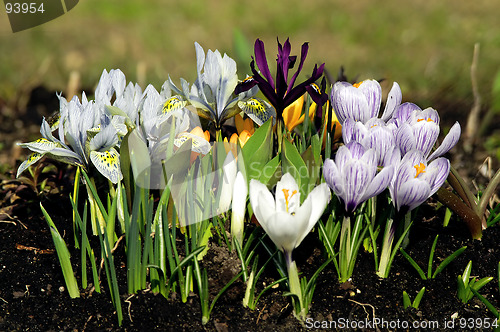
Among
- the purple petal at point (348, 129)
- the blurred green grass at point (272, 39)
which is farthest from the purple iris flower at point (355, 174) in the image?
the blurred green grass at point (272, 39)

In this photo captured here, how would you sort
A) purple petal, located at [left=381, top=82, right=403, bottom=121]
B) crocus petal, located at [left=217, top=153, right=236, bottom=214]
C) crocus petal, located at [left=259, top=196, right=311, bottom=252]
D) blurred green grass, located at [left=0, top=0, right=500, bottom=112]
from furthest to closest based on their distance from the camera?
blurred green grass, located at [left=0, top=0, right=500, bottom=112]
purple petal, located at [left=381, top=82, right=403, bottom=121]
crocus petal, located at [left=217, top=153, right=236, bottom=214]
crocus petal, located at [left=259, top=196, right=311, bottom=252]

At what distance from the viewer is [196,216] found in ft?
5.53

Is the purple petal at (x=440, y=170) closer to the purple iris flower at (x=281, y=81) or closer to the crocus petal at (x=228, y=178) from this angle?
the purple iris flower at (x=281, y=81)

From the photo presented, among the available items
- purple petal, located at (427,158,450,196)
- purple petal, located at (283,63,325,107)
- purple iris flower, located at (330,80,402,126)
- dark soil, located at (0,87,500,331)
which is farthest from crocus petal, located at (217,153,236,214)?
purple petal, located at (427,158,450,196)

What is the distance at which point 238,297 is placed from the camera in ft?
5.24

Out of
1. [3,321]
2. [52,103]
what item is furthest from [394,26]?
[3,321]

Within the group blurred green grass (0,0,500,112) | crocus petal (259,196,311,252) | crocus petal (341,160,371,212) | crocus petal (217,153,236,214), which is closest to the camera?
crocus petal (259,196,311,252)

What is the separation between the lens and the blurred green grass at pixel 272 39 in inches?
175

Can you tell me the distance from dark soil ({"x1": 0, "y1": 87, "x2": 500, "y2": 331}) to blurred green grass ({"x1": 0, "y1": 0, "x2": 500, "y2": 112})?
226 cm

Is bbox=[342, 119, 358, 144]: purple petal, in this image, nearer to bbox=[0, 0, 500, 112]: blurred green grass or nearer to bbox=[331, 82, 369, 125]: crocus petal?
bbox=[331, 82, 369, 125]: crocus petal

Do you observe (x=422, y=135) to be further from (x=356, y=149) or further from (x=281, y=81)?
(x=281, y=81)

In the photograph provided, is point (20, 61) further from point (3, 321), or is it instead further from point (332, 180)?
point (332, 180)

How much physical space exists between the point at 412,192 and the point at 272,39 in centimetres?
411

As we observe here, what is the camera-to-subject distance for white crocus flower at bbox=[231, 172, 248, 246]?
159 centimetres
